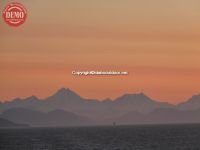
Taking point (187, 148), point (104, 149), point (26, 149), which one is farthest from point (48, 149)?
point (187, 148)

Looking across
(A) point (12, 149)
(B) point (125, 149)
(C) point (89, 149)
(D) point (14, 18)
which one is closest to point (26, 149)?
(A) point (12, 149)

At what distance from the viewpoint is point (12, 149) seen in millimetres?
68875

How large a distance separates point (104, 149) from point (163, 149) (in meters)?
7.66

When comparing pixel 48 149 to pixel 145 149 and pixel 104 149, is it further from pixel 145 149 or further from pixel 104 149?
pixel 145 149

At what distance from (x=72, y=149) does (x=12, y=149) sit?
25.9 ft

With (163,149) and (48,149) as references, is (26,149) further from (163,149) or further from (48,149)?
(163,149)

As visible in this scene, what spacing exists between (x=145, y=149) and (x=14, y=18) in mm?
43441

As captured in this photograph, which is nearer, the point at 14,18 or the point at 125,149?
the point at 14,18

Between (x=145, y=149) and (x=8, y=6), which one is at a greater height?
(x=8, y=6)

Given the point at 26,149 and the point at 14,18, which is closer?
the point at 14,18

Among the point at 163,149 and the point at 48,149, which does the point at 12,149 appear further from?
the point at 163,149

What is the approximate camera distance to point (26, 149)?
67.8 meters

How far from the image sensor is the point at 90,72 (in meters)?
29.2

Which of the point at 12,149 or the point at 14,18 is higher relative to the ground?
the point at 14,18
